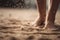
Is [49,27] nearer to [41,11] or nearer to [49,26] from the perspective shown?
[49,26]

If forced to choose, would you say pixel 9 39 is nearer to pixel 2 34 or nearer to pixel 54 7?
pixel 2 34

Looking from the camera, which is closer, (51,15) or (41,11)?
(51,15)

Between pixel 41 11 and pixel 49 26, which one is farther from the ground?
pixel 41 11

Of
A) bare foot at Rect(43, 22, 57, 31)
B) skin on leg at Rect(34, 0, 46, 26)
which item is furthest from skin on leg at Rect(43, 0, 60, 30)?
skin on leg at Rect(34, 0, 46, 26)

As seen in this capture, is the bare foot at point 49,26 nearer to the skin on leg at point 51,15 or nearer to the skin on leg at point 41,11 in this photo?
the skin on leg at point 51,15

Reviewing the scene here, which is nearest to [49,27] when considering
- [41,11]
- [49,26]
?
[49,26]

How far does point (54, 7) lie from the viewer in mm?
1540

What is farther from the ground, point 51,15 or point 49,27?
point 51,15

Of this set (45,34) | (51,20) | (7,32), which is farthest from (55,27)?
(7,32)

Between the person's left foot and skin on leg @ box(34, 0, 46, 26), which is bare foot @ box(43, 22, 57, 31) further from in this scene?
skin on leg @ box(34, 0, 46, 26)

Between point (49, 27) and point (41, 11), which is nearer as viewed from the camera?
point (49, 27)

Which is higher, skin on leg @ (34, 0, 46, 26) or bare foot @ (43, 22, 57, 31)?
skin on leg @ (34, 0, 46, 26)

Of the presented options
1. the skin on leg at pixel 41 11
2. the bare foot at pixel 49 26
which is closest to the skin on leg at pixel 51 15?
the bare foot at pixel 49 26

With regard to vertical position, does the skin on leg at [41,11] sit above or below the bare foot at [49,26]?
above
